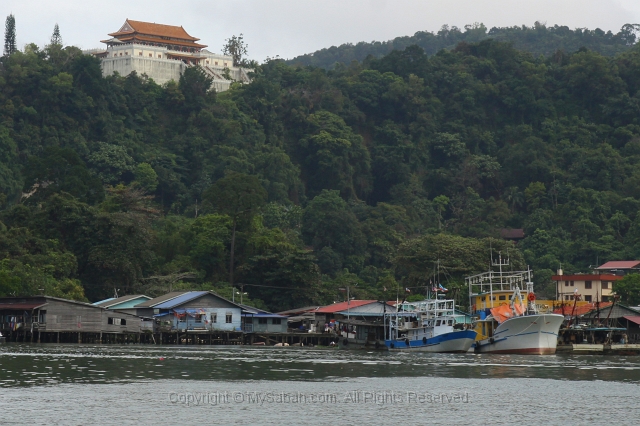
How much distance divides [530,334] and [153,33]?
92.8 meters

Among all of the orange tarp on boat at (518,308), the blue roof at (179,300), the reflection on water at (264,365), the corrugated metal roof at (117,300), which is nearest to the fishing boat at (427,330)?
the reflection on water at (264,365)

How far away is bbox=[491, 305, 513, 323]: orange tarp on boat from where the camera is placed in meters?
68.9

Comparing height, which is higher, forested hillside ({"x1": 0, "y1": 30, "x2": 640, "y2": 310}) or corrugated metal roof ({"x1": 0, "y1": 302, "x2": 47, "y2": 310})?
forested hillside ({"x1": 0, "y1": 30, "x2": 640, "y2": 310})

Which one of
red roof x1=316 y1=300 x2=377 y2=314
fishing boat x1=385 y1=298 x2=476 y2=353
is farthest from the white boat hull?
red roof x1=316 y1=300 x2=377 y2=314

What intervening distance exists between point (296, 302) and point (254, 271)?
4782 mm

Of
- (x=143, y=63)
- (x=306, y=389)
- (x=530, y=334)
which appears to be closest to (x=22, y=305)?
(x=530, y=334)

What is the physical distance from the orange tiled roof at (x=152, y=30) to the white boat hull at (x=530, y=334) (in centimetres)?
9074

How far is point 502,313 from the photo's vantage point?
227 feet

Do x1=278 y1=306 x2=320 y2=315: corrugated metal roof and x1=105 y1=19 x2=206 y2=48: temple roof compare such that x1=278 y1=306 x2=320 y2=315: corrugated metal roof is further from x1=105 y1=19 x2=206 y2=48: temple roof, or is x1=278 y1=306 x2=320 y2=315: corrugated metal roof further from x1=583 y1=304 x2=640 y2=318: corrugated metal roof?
x1=105 y1=19 x2=206 y2=48: temple roof

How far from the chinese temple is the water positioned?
290ft

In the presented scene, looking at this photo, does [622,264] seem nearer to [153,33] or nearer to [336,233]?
[336,233]

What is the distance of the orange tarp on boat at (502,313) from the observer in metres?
68.9

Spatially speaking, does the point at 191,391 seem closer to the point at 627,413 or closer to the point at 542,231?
the point at 627,413

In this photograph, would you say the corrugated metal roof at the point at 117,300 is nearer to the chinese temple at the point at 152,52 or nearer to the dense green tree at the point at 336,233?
the dense green tree at the point at 336,233
